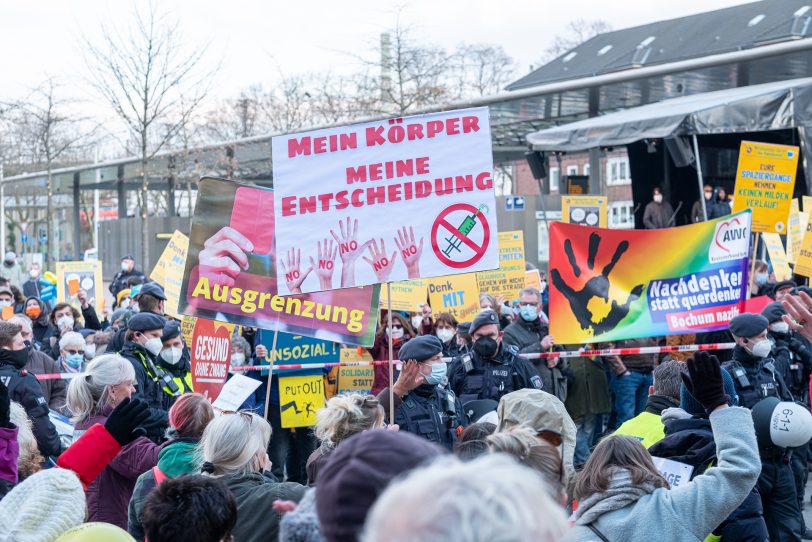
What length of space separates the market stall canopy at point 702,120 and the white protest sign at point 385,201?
12.9 m

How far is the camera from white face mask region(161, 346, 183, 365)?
8156 millimetres

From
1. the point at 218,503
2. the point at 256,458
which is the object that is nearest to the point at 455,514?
the point at 218,503

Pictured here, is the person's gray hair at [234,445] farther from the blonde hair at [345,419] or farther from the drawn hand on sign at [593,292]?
the drawn hand on sign at [593,292]

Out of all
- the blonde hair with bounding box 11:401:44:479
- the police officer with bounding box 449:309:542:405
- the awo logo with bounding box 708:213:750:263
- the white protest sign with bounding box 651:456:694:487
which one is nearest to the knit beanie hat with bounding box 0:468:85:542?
the blonde hair with bounding box 11:401:44:479

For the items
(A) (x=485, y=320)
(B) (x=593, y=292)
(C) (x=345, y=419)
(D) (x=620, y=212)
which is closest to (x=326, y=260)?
(C) (x=345, y=419)

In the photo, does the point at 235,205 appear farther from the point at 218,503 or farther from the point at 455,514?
the point at 455,514

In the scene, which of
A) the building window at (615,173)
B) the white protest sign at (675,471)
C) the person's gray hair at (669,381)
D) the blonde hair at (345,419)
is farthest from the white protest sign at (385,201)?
the building window at (615,173)

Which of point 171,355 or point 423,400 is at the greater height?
point 171,355

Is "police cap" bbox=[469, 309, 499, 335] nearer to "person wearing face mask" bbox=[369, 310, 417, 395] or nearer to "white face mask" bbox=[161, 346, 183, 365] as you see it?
"person wearing face mask" bbox=[369, 310, 417, 395]

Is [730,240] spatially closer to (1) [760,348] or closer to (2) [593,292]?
(2) [593,292]

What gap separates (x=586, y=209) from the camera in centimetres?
1700

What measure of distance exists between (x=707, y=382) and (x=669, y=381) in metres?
2.08

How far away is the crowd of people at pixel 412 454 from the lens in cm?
182

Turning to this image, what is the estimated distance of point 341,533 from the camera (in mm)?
1892
